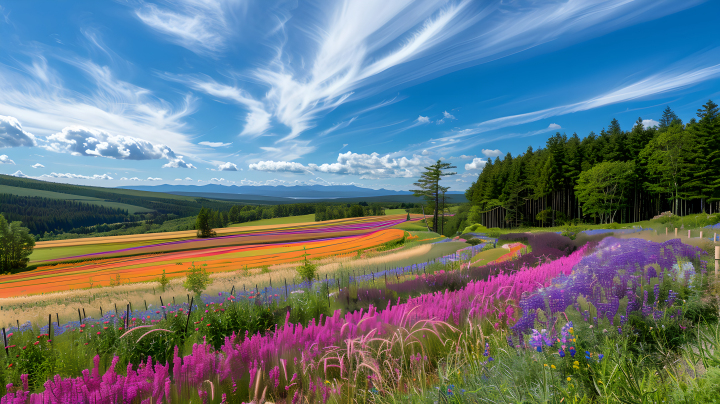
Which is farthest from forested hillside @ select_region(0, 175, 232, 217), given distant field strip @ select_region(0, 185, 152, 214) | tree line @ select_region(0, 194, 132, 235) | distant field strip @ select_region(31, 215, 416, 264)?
distant field strip @ select_region(31, 215, 416, 264)

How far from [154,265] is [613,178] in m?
62.0

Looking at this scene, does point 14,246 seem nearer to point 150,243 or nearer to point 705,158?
point 150,243

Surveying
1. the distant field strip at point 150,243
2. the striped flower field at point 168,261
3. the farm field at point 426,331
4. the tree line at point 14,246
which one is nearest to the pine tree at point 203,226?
the distant field strip at point 150,243

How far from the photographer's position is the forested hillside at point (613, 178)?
39.9 metres

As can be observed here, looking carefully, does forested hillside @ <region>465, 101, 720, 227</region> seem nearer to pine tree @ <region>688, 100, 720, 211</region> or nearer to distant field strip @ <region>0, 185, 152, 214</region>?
pine tree @ <region>688, 100, 720, 211</region>

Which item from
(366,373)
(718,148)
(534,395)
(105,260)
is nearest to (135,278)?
(105,260)

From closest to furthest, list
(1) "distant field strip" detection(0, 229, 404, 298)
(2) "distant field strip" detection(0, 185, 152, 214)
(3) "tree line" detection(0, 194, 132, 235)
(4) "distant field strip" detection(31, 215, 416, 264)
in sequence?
(1) "distant field strip" detection(0, 229, 404, 298), (4) "distant field strip" detection(31, 215, 416, 264), (3) "tree line" detection(0, 194, 132, 235), (2) "distant field strip" detection(0, 185, 152, 214)

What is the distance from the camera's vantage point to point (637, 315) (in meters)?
2.98

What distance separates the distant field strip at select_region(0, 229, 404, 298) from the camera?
44.6 ft

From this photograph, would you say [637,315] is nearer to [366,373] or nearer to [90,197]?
[366,373]

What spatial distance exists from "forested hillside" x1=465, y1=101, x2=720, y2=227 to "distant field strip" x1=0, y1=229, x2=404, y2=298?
160 ft

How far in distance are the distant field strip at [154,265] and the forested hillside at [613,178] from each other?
4888 cm

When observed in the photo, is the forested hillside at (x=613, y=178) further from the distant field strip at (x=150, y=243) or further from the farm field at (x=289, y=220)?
the distant field strip at (x=150, y=243)

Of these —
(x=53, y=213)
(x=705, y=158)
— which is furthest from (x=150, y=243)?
(x=705, y=158)
